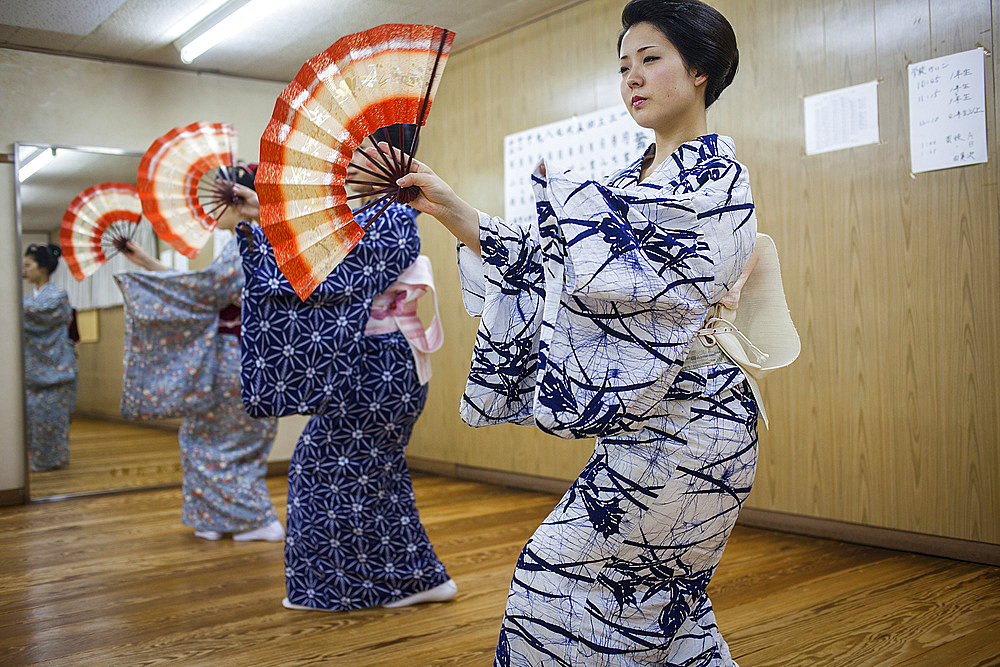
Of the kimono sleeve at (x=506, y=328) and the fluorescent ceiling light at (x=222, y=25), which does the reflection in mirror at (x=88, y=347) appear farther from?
the kimono sleeve at (x=506, y=328)

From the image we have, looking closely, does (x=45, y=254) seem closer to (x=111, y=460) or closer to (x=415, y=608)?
(x=111, y=460)

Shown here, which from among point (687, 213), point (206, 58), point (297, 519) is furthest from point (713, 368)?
point (206, 58)

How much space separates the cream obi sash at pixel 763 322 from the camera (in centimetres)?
144

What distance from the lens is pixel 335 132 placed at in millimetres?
1501

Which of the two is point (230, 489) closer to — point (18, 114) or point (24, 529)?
point (24, 529)

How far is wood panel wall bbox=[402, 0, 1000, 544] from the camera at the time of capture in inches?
114

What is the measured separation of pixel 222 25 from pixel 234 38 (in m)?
0.40

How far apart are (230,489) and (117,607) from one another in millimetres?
1048

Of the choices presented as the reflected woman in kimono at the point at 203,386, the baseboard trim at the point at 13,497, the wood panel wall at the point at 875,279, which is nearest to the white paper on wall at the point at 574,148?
the wood panel wall at the point at 875,279

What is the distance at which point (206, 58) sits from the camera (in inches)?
200

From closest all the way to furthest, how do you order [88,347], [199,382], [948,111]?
1. [948,111]
2. [199,382]
3. [88,347]

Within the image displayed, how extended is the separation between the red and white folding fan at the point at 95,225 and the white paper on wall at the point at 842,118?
11.5 ft

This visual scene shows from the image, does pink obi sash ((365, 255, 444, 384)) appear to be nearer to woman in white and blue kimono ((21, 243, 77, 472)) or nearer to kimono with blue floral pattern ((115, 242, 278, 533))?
kimono with blue floral pattern ((115, 242, 278, 533))

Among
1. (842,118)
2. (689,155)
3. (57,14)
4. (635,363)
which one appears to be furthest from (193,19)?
(635,363)
